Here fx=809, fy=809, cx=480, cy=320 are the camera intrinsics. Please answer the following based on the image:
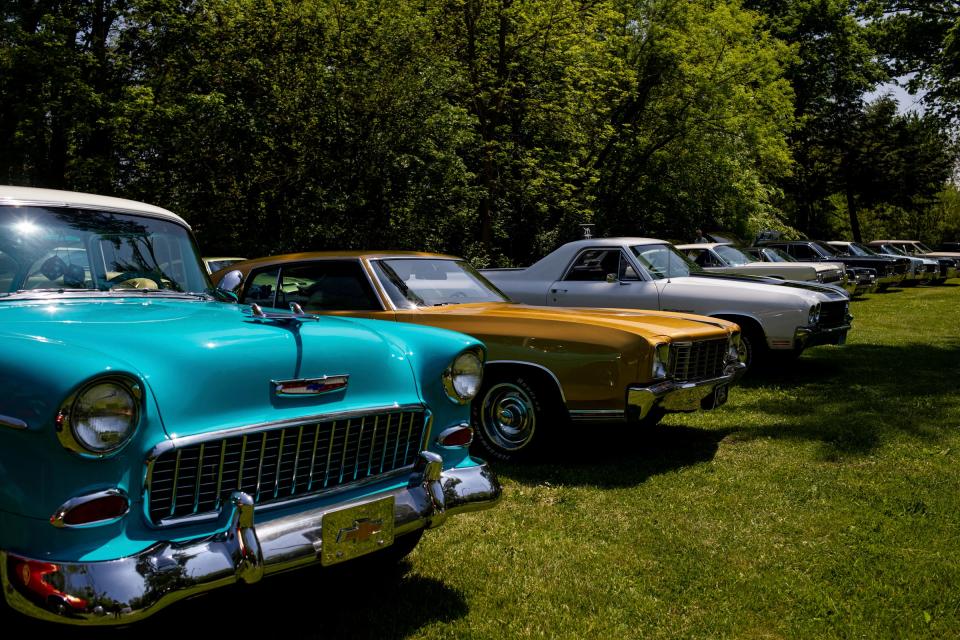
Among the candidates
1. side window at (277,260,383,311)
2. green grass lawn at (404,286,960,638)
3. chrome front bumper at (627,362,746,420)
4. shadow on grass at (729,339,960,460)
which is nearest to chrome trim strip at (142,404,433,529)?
green grass lawn at (404,286,960,638)

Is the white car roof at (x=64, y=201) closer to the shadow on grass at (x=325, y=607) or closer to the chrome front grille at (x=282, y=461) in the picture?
the chrome front grille at (x=282, y=461)

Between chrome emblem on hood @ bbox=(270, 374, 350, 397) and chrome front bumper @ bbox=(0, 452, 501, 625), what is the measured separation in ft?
1.42

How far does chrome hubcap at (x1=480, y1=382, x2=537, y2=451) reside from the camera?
20.1 feet

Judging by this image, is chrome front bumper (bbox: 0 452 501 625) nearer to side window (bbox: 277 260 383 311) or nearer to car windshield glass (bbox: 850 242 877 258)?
side window (bbox: 277 260 383 311)

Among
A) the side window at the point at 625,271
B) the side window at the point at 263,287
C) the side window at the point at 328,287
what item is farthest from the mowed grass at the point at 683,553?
the side window at the point at 625,271

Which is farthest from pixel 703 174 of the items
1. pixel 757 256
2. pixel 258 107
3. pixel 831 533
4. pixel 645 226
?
pixel 831 533

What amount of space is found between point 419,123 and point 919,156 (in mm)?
33576

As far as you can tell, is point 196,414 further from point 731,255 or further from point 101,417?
point 731,255

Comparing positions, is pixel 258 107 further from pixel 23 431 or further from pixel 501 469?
pixel 23 431

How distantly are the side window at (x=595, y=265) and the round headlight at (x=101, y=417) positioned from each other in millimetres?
7909

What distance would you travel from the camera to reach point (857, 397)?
864cm

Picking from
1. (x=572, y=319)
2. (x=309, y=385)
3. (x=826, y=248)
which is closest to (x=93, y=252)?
(x=309, y=385)

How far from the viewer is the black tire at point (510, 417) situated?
606cm

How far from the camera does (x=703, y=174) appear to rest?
25.7 metres
